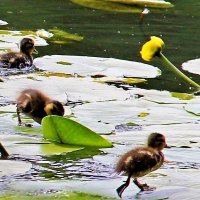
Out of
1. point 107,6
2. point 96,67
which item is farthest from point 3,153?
point 107,6

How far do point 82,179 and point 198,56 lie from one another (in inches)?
119

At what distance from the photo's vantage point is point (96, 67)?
Result: 14.5ft

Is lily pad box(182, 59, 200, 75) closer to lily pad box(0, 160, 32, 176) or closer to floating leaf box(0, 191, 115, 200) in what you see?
lily pad box(0, 160, 32, 176)

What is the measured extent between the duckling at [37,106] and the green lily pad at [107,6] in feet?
15.2

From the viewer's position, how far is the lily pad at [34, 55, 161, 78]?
431 cm

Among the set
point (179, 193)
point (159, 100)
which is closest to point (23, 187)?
point (179, 193)

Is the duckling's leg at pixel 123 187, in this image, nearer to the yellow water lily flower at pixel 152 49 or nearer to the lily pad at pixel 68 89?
the yellow water lily flower at pixel 152 49

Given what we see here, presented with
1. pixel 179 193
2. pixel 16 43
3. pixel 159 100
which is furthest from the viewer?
pixel 16 43

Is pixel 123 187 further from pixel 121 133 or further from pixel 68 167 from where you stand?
pixel 121 133

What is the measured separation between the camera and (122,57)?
516 centimetres

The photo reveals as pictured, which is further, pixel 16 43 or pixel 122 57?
pixel 16 43

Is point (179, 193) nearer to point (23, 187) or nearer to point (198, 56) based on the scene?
point (23, 187)

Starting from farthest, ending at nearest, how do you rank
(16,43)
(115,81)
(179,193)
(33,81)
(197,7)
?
(197,7) → (16,43) → (115,81) → (33,81) → (179,193)

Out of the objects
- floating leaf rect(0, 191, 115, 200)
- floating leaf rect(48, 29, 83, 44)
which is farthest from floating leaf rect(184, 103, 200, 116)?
floating leaf rect(48, 29, 83, 44)
